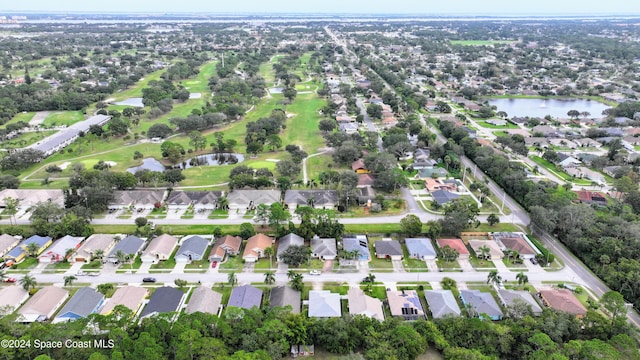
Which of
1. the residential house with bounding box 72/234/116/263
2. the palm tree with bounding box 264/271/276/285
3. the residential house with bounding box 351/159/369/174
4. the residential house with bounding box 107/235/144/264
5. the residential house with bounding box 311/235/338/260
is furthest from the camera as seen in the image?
the residential house with bounding box 351/159/369/174

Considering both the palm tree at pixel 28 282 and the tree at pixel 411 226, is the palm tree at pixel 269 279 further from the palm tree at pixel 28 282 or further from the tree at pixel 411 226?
the palm tree at pixel 28 282

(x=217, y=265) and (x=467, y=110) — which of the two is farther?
(x=467, y=110)

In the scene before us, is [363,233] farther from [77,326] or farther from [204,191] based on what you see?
[77,326]

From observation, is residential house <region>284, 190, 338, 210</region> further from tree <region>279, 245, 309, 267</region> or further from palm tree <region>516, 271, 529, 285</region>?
palm tree <region>516, 271, 529, 285</region>

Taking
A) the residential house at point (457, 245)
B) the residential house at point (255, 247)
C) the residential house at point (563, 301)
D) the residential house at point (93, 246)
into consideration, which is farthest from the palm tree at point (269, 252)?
the residential house at point (563, 301)

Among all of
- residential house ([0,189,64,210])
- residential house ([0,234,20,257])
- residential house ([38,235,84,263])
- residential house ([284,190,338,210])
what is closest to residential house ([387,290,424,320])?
residential house ([284,190,338,210])

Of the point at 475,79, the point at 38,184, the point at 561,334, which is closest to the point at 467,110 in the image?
the point at 475,79

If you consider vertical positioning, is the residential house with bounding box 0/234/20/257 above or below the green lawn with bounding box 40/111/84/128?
above
